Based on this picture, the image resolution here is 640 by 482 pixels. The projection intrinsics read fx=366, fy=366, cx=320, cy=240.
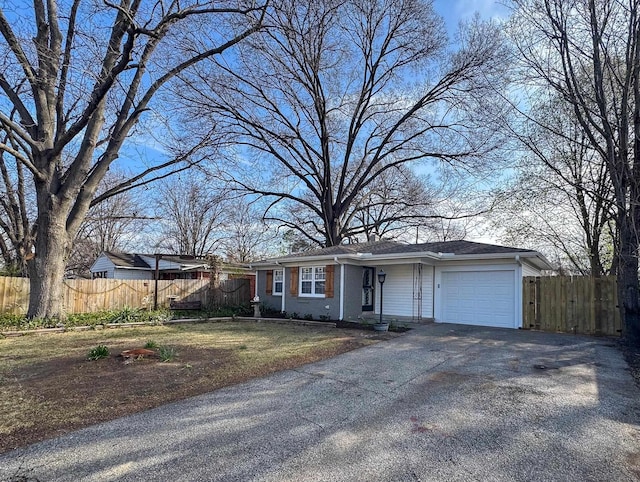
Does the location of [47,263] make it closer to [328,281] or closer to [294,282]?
[294,282]

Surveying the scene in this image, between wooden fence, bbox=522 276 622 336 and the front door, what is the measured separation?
17.0ft

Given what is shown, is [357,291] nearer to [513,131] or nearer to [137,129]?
[513,131]

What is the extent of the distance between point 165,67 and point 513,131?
11170 millimetres

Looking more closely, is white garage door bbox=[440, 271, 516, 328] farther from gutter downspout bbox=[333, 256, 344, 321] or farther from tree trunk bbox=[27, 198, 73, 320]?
tree trunk bbox=[27, 198, 73, 320]

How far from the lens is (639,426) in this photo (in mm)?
3932

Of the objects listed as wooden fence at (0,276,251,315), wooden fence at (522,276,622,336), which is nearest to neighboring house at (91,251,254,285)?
wooden fence at (0,276,251,315)

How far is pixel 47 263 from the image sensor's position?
10875 millimetres

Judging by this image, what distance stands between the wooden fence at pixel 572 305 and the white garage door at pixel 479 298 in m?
0.48

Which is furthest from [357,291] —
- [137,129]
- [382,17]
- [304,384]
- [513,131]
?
[382,17]

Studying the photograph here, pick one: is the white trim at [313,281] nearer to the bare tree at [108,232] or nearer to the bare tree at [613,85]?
the bare tree at [613,85]

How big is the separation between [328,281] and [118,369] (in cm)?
829

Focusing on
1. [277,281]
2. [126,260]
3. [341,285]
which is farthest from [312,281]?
[126,260]

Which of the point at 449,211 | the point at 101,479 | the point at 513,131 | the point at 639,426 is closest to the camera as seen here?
the point at 101,479

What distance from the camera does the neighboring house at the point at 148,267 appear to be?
2366cm
